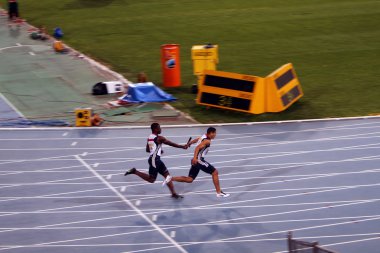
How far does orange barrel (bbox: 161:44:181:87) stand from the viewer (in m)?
25.4

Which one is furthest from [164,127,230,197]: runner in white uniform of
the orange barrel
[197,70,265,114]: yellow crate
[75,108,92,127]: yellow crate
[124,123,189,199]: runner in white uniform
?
the orange barrel

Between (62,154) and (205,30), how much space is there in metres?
14.7

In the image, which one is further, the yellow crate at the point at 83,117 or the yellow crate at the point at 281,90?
the yellow crate at the point at 281,90

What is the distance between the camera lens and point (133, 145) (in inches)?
808

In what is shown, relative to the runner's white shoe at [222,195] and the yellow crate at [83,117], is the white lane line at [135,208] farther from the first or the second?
the yellow crate at [83,117]

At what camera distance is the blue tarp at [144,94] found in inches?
950

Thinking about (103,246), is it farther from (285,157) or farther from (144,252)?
(285,157)

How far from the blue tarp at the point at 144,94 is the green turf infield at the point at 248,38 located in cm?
62

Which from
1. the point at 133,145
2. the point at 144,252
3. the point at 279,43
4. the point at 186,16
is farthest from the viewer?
the point at 186,16

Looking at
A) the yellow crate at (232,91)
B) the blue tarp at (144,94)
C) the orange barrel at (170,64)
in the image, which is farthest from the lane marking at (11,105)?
the yellow crate at (232,91)

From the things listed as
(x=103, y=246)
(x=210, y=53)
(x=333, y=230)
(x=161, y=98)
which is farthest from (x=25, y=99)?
(x=333, y=230)

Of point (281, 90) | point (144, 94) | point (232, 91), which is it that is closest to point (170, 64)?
point (144, 94)

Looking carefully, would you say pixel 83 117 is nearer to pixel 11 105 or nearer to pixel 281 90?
pixel 11 105

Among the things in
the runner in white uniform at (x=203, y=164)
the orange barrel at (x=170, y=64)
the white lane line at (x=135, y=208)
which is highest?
the orange barrel at (x=170, y=64)
